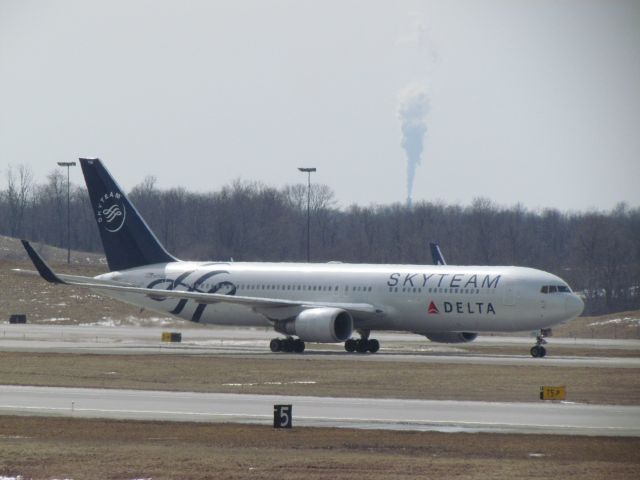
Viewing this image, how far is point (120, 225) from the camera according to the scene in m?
76.9

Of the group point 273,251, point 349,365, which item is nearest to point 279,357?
point 349,365

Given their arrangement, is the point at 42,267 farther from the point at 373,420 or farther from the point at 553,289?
the point at 373,420

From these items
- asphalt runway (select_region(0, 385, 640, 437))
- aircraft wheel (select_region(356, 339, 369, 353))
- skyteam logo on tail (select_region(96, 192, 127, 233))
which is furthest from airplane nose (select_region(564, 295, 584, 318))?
skyteam logo on tail (select_region(96, 192, 127, 233))

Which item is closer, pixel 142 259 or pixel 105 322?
pixel 142 259

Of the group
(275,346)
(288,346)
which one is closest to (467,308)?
(288,346)

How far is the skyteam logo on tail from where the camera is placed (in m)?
76.9

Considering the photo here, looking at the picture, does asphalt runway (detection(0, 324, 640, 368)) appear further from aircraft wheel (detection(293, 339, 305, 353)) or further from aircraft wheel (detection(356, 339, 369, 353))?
aircraft wheel (detection(356, 339, 369, 353))

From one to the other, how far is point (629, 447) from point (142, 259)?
48823 millimetres

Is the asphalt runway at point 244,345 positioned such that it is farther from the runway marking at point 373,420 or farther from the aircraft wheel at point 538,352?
the runway marking at point 373,420

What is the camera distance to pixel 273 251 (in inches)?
6865

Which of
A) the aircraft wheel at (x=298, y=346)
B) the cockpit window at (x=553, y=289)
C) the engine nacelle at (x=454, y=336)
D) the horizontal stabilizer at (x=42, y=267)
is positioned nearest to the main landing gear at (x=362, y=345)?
the aircraft wheel at (x=298, y=346)

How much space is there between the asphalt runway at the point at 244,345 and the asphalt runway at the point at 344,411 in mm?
17786

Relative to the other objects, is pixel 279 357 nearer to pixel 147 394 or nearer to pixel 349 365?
pixel 349 365

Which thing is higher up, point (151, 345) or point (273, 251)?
point (273, 251)
